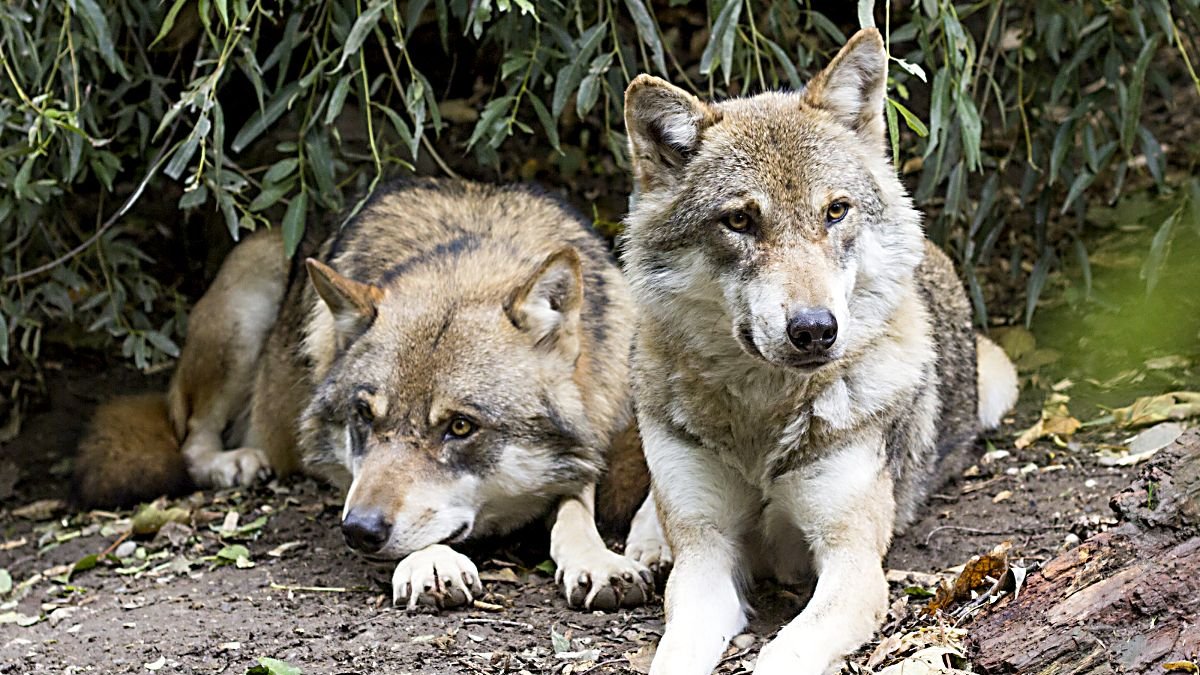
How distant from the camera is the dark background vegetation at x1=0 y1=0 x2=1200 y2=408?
5.03 meters

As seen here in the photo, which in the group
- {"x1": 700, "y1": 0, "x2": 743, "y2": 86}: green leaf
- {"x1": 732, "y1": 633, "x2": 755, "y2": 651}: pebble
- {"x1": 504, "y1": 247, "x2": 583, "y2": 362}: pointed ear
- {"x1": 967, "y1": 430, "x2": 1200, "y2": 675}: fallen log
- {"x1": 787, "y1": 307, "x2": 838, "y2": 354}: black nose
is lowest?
{"x1": 732, "y1": 633, "x2": 755, "y2": 651}: pebble

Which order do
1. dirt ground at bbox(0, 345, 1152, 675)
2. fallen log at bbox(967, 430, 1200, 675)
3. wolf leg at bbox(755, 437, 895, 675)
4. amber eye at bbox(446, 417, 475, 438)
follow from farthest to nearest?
1. amber eye at bbox(446, 417, 475, 438)
2. dirt ground at bbox(0, 345, 1152, 675)
3. wolf leg at bbox(755, 437, 895, 675)
4. fallen log at bbox(967, 430, 1200, 675)

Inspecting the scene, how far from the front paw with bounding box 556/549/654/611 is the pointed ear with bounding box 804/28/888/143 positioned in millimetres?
1610

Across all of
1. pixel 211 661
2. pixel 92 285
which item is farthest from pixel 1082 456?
pixel 92 285

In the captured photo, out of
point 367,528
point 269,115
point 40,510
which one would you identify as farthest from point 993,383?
point 40,510

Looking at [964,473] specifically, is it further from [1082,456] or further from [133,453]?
[133,453]

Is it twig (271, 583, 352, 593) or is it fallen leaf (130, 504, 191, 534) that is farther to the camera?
fallen leaf (130, 504, 191, 534)

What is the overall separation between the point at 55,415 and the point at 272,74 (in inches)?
86.4

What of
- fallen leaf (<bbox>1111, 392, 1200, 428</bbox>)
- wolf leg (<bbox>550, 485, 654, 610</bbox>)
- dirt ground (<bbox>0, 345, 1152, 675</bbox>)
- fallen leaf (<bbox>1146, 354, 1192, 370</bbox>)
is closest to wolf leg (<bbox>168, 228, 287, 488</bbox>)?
dirt ground (<bbox>0, 345, 1152, 675</bbox>)

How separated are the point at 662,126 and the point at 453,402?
127cm

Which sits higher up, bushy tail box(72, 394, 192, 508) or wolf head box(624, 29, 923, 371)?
wolf head box(624, 29, 923, 371)

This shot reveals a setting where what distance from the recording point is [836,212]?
3.68 meters

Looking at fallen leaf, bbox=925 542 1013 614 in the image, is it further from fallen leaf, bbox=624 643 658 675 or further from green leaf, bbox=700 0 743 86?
green leaf, bbox=700 0 743 86

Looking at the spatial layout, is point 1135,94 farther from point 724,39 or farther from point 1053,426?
point 724,39
